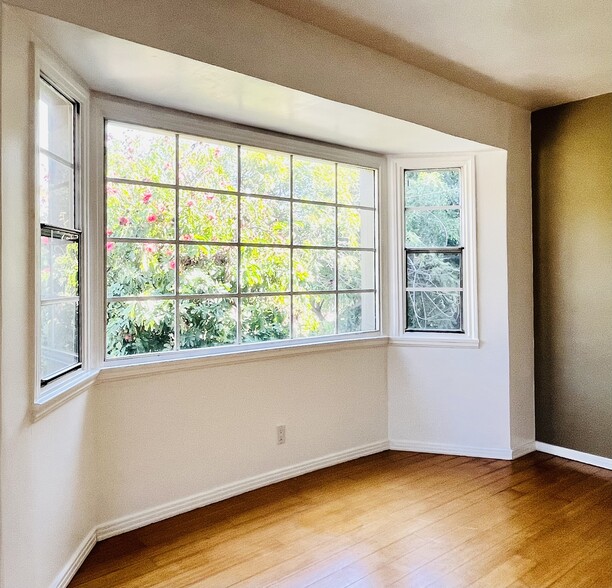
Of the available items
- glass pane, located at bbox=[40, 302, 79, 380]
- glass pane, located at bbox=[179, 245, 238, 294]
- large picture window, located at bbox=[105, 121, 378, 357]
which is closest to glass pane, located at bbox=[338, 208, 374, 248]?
large picture window, located at bbox=[105, 121, 378, 357]

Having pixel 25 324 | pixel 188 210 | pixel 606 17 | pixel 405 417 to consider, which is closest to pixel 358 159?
pixel 188 210

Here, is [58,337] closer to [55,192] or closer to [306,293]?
[55,192]

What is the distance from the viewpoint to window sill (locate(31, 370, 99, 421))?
1828 mm

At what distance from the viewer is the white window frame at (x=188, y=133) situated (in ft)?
7.93

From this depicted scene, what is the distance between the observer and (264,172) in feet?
10.0

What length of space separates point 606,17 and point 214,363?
254 centimetres

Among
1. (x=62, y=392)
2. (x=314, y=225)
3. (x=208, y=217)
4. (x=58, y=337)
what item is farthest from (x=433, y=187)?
(x=62, y=392)

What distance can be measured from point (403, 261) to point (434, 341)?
0.60 m

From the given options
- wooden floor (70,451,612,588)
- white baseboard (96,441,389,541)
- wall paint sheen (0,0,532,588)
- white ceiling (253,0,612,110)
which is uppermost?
white ceiling (253,0,612,110)

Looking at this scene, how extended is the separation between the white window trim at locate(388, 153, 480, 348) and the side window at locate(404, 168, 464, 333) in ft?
0.12

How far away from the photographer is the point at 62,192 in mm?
2170

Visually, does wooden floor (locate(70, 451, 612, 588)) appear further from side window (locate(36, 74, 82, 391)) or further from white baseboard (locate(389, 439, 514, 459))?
side window (locate(36, 74, 82, 391))

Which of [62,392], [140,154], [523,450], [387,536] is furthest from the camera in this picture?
[523,450]

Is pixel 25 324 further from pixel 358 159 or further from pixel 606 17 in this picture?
pixel 606 17
